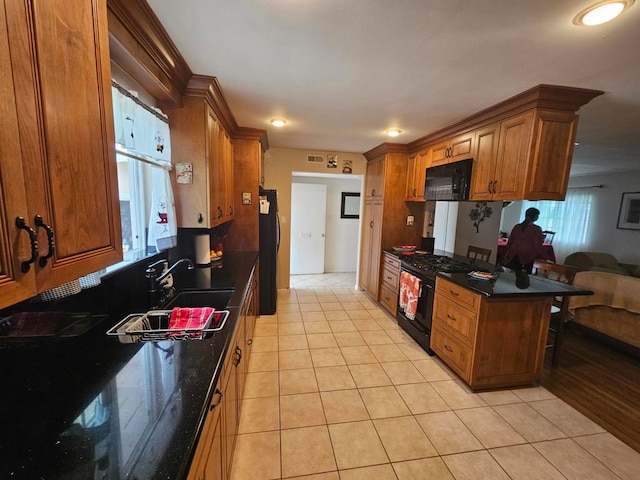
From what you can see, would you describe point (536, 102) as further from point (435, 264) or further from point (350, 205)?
point (350, 205)

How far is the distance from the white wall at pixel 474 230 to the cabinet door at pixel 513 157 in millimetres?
1998

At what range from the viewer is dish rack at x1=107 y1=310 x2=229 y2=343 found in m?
1.29

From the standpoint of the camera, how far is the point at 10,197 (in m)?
0.56

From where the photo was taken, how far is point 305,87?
2119 mm

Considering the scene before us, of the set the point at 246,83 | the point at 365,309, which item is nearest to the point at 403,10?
the point at 246,83

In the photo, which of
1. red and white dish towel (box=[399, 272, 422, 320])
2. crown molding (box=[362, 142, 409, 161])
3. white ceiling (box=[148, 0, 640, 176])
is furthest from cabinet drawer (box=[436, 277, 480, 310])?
crown molding (box=[362, 142, 409, 161])

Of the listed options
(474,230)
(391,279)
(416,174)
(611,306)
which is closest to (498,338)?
(391,279)

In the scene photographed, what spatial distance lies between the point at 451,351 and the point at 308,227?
3.60 metres

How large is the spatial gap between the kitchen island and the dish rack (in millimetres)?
1904

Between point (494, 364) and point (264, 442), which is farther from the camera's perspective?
point (494, 364)

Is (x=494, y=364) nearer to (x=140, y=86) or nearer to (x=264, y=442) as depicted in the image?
(x=264, y=442)

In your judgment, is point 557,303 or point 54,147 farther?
point 557,303

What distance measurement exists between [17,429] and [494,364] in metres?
2.74

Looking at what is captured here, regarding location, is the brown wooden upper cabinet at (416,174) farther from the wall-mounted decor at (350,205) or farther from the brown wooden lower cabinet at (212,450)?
the brown wooden lower cabinet at (212,450)
